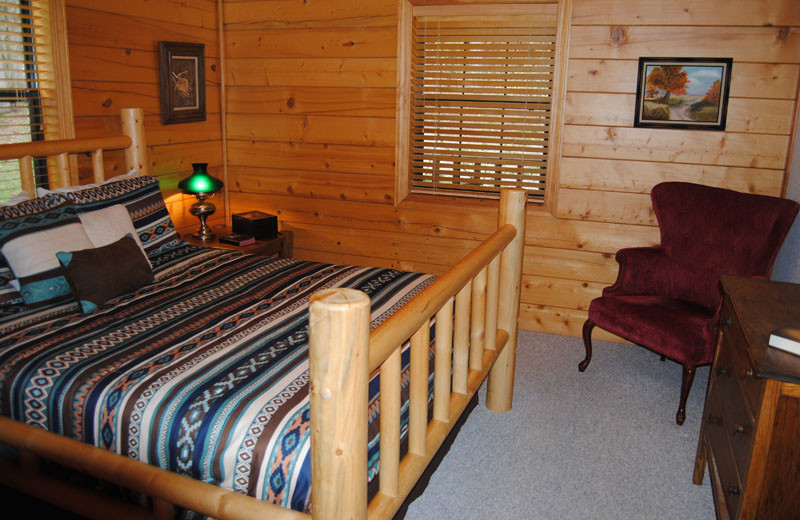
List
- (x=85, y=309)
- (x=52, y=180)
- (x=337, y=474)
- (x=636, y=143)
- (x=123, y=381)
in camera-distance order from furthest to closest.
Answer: (x=636, y=143) < (x=52, y=180) < (x=85, y=309) < (x=123, y=381) < (x=337, y=474)

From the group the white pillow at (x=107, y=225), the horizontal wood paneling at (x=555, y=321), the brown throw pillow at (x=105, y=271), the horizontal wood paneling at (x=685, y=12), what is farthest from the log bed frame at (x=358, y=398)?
the horizontal wood paneling at (x=685, y=12)

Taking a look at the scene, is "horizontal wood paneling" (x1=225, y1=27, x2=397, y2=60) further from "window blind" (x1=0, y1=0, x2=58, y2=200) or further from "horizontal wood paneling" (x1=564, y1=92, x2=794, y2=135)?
"window blind" (x1=0, y1=0, x2=58, y2=200)

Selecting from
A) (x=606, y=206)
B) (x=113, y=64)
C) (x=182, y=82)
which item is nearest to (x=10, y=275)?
(x=113, y=64)

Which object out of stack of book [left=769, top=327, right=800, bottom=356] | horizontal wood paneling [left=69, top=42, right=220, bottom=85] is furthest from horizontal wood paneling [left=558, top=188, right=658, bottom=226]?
horizontal wood paneling [left=69, top=42, right=220, bottom=85]

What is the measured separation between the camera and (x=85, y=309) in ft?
7.68

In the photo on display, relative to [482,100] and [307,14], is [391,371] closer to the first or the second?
[482,100]

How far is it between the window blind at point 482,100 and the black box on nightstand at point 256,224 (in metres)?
0.94

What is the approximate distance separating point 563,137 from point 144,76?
2.32 meters

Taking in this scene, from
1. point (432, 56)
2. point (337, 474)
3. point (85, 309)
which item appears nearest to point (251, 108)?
point (432, 56)

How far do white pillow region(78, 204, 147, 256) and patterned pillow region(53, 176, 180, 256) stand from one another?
4 cm

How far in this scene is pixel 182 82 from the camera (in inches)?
151

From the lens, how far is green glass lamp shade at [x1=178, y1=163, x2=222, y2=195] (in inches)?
145

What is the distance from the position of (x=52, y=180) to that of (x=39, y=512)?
1.69 meters

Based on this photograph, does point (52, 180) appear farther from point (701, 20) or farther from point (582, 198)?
point (701, 20)
